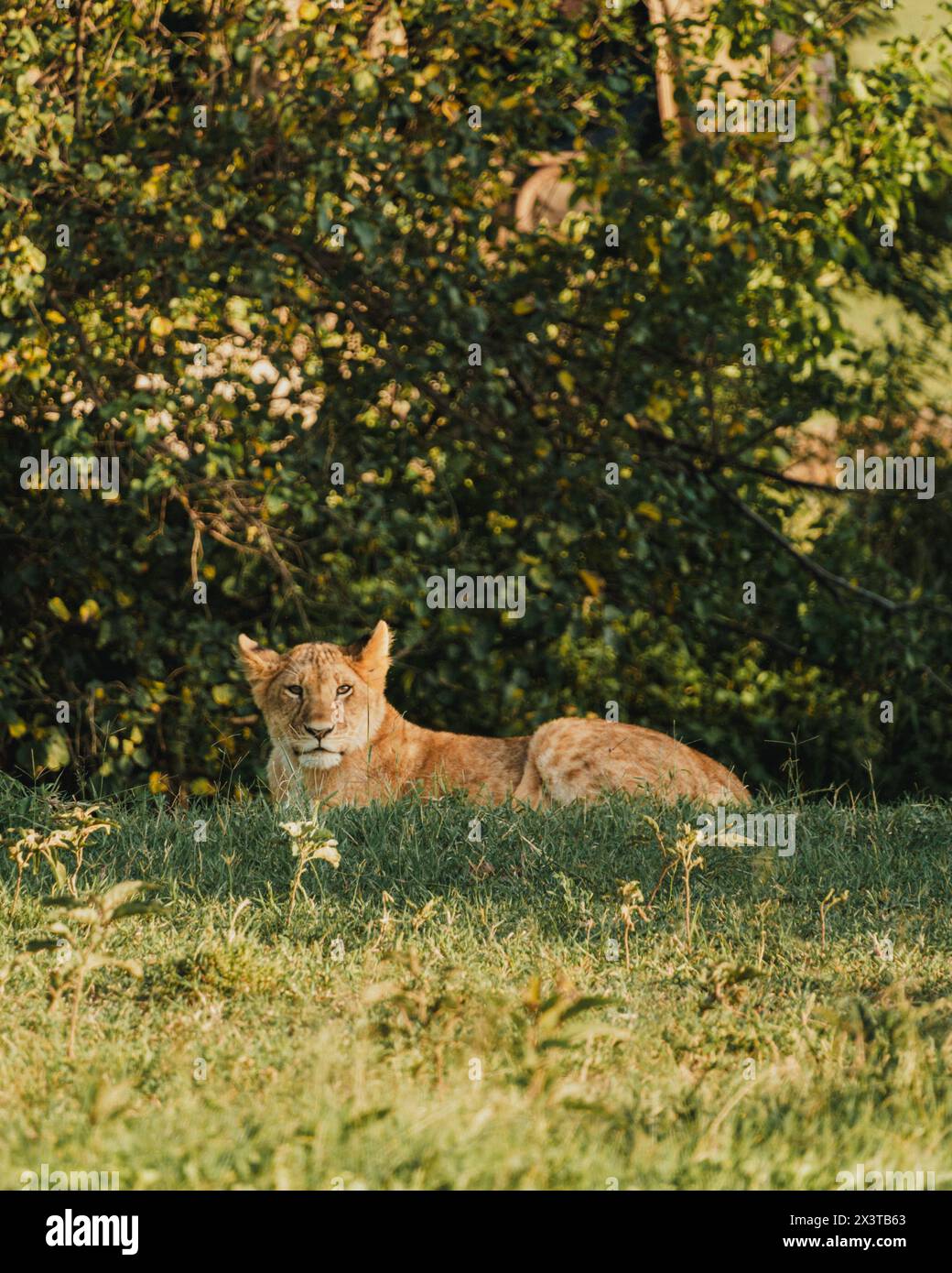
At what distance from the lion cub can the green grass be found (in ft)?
1.93

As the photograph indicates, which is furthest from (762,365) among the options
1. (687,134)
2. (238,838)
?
(238,838)

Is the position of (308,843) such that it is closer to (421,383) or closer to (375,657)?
(375,657)

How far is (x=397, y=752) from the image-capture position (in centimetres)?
720

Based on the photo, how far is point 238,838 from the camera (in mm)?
5895

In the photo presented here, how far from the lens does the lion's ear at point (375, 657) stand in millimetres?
7137

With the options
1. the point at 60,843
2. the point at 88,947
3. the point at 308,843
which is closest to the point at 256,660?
the point at 60,843

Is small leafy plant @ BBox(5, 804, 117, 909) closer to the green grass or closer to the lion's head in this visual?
the green grass

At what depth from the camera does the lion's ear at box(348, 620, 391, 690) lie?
7137 millimetres

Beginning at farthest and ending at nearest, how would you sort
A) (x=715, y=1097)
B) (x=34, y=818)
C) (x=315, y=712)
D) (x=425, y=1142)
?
1. (x=315, y=712)
2. (x=34, y=818)
3. (x=715, y=1097)
4. (x=425, y=1142)

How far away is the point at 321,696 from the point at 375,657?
13.5 inches

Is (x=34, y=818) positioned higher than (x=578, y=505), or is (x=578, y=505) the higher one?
(x=578, y=505)

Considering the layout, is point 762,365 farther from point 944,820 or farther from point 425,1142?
point 425,1142

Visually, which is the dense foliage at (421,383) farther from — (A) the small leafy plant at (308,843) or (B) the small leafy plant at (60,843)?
(A) the small leafy plant at (308,843)

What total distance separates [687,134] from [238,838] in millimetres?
5092
